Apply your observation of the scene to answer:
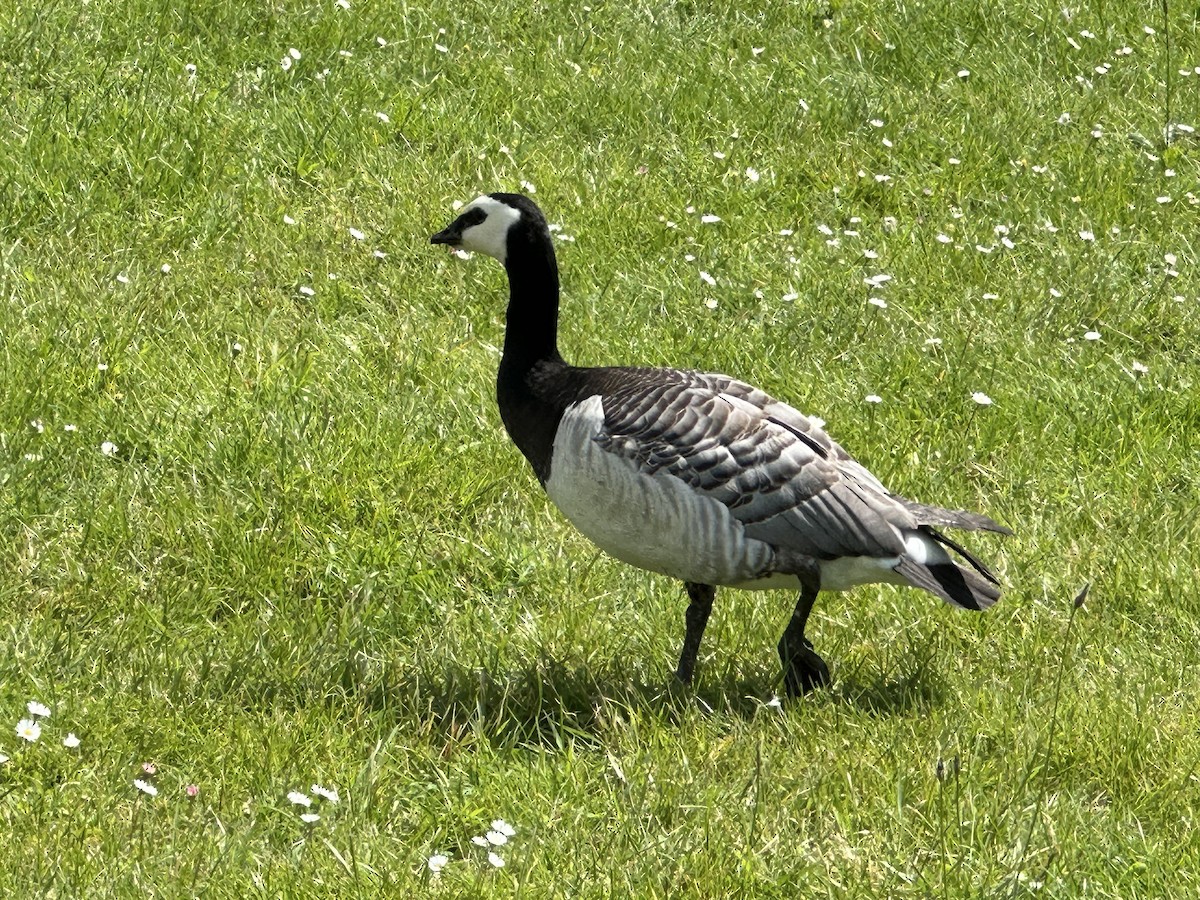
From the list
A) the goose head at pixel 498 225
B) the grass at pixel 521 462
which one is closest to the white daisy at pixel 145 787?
the grass at pixel 521 462

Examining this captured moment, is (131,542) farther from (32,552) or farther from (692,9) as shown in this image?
(692,9)

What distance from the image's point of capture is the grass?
4.63m

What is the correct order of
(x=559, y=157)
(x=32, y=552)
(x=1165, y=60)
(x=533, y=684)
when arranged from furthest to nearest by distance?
(x=1165, y=60) < (x=559, y=157) < (x=32, y=552) < (x=533, y=684)

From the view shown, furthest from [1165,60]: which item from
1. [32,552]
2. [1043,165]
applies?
[32,552]

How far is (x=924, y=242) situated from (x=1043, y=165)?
1177 mm

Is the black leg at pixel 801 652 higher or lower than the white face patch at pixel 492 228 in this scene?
lower

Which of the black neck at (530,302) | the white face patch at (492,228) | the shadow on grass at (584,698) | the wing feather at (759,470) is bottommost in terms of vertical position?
the shadow on grass at (584,698)

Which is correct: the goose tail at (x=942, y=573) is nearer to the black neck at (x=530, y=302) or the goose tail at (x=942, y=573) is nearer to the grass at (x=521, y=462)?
the grass at (x=521, y=462)

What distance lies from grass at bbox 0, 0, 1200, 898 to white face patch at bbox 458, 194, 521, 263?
3.25ft

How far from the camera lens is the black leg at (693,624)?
17.9 feet

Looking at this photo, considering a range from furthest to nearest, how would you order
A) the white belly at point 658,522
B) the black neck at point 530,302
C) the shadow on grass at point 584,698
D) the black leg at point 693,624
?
1. the black neck at point 530,302
2. the black leg at point 693,624
3. the white belly at point 658,522
4. the shadow on grass at point 584,698

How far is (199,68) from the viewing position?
9219 millimetres

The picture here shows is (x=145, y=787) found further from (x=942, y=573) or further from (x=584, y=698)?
(x=942, y=573)

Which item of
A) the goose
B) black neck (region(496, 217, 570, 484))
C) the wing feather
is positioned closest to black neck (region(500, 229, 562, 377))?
black neck (region(496, 217, 570, 484))
